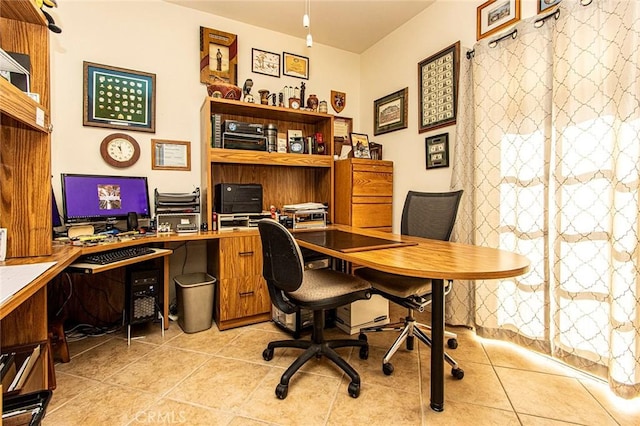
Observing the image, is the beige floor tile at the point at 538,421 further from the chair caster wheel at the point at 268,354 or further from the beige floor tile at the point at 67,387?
the beige floor tile at the point at 67,387

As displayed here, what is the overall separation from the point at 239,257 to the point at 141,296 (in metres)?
0.74

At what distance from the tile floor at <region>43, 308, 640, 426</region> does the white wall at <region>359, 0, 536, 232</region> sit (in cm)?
152

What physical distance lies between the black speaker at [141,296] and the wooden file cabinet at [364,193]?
1726 millimetres

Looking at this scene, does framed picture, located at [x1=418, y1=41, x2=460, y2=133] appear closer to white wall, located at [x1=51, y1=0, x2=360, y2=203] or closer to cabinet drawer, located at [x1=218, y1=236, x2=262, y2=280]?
white wall, located at [x1=51, y1=0, x2=360, y2=203]

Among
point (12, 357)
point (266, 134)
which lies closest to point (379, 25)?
point (266, 134)

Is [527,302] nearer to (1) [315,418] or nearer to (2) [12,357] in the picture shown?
(1) [315,418]

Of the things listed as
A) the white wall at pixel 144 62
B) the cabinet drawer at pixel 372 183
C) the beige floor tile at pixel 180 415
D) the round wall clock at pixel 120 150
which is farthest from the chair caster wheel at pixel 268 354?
the round wall clock at pixel 120 150

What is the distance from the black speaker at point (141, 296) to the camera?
7.26 feet

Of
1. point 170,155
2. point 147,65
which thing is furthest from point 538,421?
point 147,65

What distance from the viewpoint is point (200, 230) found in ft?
8.43

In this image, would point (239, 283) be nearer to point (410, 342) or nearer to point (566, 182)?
point (410, 342)

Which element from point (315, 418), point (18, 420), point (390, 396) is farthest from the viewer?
point (390, 396)

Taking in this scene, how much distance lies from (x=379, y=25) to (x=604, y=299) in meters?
2.98

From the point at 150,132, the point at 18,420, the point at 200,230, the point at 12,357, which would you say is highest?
the point at 150,132
